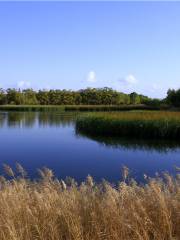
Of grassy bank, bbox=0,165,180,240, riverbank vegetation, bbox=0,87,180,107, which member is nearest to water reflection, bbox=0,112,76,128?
grassy bank, bbox=0,165,180,240

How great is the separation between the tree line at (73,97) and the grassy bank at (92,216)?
286ft

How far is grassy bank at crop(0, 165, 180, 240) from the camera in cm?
384

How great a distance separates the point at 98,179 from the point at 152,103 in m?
58.6

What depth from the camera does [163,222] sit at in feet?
13.2

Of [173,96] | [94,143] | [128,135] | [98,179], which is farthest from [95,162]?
[173,96]

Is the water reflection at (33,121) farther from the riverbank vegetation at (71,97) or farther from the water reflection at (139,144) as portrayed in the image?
the riverbank vegetation at (71,97)

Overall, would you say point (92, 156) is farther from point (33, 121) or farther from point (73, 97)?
point (73, 97)

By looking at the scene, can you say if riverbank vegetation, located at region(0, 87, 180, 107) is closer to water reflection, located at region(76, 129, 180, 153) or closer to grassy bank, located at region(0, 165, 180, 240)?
water reflection, located at region(76, 129, 180, 153)

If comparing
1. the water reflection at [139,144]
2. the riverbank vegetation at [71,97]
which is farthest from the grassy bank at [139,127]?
the riverbank vegetation at [71,97]

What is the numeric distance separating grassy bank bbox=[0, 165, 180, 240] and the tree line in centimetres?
8723

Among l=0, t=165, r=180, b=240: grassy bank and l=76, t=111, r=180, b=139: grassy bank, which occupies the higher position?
l=0, t=165, r=180, b=240: grassy bank

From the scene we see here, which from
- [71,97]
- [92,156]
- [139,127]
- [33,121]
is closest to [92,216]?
[92,156]

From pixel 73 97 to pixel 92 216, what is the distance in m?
91.1

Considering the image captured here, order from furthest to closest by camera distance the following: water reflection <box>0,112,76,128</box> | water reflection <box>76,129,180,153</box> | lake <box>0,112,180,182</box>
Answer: water reflection <box>0,112,76,128</box> < water reflection <box>76,129,180,153</box> < lake <box>0,112,180,182</box>
